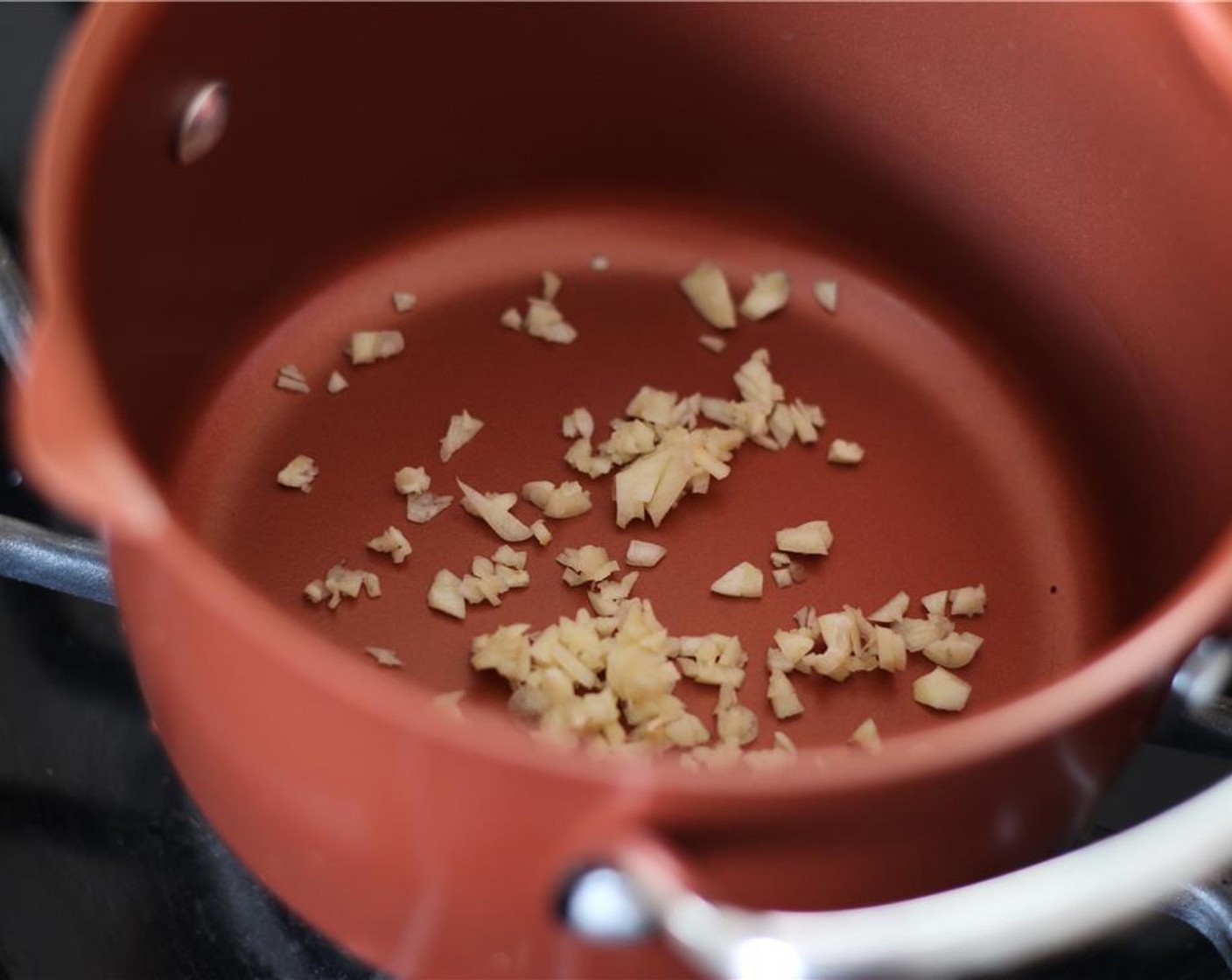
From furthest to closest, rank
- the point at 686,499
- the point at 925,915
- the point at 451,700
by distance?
1. the point at 686,499
2. the point at 451,700
3. the point at 925,915

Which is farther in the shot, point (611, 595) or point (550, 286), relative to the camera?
point (550, 286)

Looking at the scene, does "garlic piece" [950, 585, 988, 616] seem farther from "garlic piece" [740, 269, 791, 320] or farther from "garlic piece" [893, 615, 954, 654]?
"garlic piece" [740, 269, 791, 320]

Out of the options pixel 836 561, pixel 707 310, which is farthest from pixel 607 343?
pixel 836 561

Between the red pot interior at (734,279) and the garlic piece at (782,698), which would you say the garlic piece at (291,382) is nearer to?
the red pot interior at (734,279)

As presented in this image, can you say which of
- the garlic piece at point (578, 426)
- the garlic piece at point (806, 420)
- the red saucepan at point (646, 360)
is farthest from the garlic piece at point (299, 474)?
the garlic piece at point (806, 420)

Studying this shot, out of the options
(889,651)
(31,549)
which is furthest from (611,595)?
(31,549)

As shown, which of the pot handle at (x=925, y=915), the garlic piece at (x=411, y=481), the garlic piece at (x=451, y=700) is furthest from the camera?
the garlic piece at (x=411, y=481)

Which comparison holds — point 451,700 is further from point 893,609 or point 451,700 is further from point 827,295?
point 827,295
